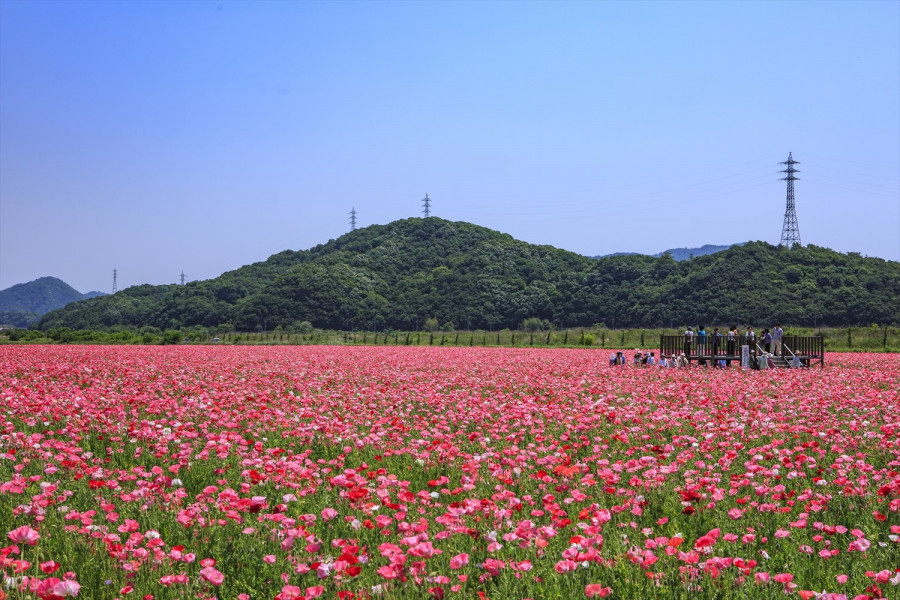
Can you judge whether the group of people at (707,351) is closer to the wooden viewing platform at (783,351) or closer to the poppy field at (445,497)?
the wooden viewing platform at (783,351)

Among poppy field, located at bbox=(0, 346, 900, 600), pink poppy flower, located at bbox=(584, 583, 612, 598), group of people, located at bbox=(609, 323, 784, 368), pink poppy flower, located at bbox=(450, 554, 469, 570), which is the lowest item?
poppy field, located at bbox=(0, 346, 900, 600)

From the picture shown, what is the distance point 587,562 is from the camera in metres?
3.35

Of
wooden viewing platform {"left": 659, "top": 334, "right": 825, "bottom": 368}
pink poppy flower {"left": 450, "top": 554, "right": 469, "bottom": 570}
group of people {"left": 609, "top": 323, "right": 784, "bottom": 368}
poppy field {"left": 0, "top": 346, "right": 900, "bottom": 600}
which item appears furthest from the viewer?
wooden viewing platform {"left": 659, "top": 334, "right": 825, "bottom": 368}

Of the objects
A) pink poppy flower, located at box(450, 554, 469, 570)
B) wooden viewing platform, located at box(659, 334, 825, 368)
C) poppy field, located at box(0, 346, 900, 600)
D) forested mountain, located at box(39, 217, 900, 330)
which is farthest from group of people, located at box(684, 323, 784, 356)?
forested mountain, located at box(39, 217, 900, 330)

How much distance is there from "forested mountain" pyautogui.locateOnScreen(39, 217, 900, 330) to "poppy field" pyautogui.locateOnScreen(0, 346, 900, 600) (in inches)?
2190

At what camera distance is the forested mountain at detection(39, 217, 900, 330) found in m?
60.5

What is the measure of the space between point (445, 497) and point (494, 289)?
3169 inches

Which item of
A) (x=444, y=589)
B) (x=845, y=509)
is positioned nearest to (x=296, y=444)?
(x=444, y=589)

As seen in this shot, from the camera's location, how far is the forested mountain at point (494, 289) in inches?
2382

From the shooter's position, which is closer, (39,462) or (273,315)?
(39,462)

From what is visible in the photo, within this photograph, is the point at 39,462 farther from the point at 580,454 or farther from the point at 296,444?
the point at 580,454

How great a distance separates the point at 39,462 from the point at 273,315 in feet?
258

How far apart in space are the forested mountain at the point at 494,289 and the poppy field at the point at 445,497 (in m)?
55.6

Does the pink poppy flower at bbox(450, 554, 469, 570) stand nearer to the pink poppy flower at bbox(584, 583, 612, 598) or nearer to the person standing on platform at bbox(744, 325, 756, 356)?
A: the pink poppy flower at bbox(584, 583, 612, 598)
